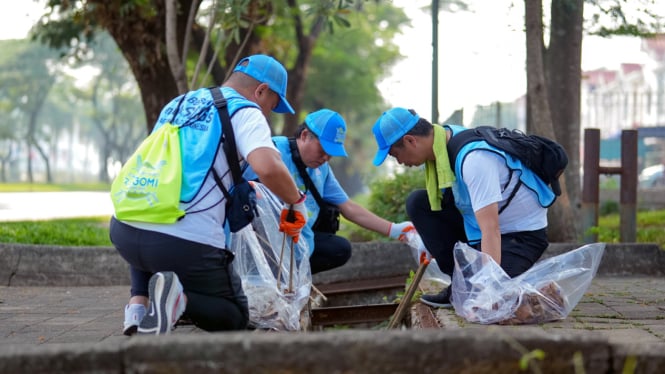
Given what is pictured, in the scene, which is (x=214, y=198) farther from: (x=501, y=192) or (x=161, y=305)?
(x=501, y=192)

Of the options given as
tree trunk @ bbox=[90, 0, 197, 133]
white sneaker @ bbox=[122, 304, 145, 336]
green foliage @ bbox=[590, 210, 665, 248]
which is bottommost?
green foliage @ bbox=[590, 210, 665, 248]

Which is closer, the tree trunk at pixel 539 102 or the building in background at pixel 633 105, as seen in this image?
the tree trunk at pixel 539 102

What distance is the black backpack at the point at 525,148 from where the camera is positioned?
199 inches

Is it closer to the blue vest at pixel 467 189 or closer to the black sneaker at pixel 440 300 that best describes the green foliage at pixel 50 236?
the black sneaker at pixel 440 300

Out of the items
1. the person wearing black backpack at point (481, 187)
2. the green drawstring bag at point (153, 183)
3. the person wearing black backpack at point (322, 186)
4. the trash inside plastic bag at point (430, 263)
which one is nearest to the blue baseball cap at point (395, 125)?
the person wearing black backpack at point (481, 187)

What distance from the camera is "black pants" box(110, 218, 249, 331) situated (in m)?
4.28

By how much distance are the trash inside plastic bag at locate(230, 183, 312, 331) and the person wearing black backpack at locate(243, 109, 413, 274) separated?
0.32 m

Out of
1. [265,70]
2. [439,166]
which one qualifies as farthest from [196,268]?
[439,166]

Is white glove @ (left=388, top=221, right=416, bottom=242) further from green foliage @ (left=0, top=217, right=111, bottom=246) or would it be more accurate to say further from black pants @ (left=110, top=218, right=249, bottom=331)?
green foliage @ (left=0, top=217, right=111, bottom=246)

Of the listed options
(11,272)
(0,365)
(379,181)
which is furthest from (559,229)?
(0,365)

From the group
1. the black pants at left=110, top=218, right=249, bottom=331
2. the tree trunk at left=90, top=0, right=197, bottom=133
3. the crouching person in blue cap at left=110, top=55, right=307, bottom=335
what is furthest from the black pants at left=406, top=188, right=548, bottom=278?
the tree trunk at left=90, top=0, right=197, bottom=133

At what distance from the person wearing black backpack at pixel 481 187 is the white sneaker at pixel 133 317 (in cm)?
141

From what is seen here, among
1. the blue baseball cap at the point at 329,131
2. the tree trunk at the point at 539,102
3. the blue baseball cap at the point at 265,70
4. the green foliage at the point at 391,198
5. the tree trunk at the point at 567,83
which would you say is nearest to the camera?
the blue baseball cap at the point at 265,70

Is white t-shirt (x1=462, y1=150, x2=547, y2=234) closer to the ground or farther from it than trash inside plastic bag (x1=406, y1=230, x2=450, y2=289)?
farther from it
